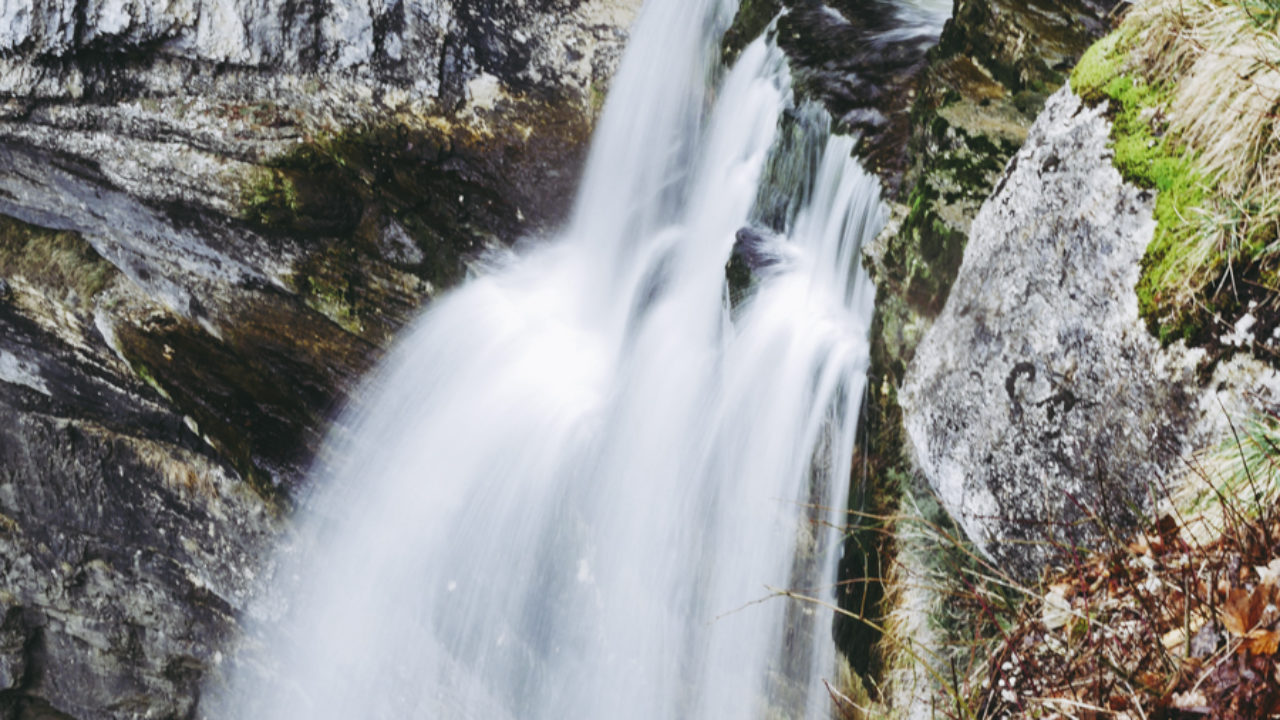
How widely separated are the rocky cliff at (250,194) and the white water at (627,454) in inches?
20.0

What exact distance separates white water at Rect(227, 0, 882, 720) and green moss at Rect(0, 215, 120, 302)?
3041 mm

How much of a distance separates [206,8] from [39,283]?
3.47 meters

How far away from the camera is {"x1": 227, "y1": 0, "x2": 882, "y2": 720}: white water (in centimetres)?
489

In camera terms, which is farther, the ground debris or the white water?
the white water

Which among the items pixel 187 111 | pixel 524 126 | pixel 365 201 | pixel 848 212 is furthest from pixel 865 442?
pixel 187 111

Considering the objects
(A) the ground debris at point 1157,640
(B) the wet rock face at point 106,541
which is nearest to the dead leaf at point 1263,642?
(A) the ground debris at point 1157,640

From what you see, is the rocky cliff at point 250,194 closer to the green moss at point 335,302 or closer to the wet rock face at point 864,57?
the green moss at point 335,302

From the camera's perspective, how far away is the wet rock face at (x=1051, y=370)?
2535mm

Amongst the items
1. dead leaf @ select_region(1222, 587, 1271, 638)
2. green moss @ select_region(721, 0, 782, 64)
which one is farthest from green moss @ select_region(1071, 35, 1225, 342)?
green moss @ select_region(721, 0, 782, 64)

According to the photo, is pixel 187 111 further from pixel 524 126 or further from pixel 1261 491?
pixel 1261 491

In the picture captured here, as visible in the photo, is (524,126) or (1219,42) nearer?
(1219,42)

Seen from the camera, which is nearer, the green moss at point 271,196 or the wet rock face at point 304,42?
the wet rock face at point 304,42

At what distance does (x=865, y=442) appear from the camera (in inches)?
166

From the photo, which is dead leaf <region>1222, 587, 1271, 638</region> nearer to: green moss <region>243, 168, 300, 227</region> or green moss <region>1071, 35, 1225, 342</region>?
green moss <region>1071, 35, 1225, 342</region>
